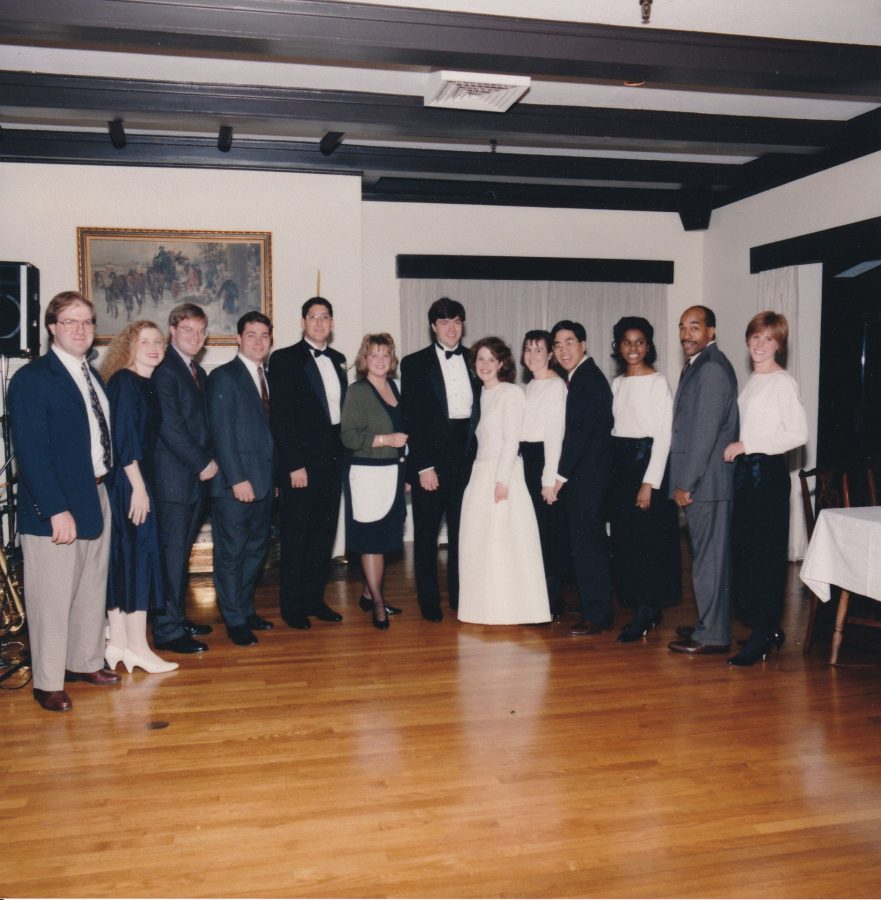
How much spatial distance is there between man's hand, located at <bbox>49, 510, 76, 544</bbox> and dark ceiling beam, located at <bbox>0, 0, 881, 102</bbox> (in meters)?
2.04

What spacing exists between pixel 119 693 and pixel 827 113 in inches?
213

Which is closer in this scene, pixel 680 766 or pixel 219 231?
pixel 680 766

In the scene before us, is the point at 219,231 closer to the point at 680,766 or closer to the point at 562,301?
the point at 562,301

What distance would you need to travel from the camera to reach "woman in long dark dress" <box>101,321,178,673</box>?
12.5 feet

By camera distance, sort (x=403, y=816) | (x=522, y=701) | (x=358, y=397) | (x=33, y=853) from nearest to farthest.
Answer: (x=33, y=853) < (x=403, y=816) < (x=522, y=701) < (x=358, y=397)

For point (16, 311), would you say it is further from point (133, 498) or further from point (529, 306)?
point (529, 306)

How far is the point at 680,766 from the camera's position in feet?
10.1

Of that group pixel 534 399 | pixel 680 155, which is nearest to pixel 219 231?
pixel 534 399

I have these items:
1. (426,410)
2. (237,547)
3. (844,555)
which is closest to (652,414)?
(844,555)

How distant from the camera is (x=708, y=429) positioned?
13.1 feet

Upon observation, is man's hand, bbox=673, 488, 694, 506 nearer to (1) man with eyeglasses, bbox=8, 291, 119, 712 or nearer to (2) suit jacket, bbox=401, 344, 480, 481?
(2) suit jacket, bbox=401, 344, 480, 481

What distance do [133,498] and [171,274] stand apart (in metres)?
2.80

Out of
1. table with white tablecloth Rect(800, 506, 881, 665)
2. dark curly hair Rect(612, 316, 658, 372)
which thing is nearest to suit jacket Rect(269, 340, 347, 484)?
dark curly hair Rect(612, 316, 658, 372)

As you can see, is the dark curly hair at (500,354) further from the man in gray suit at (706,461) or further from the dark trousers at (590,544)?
the man in gray suit at (706,461)
